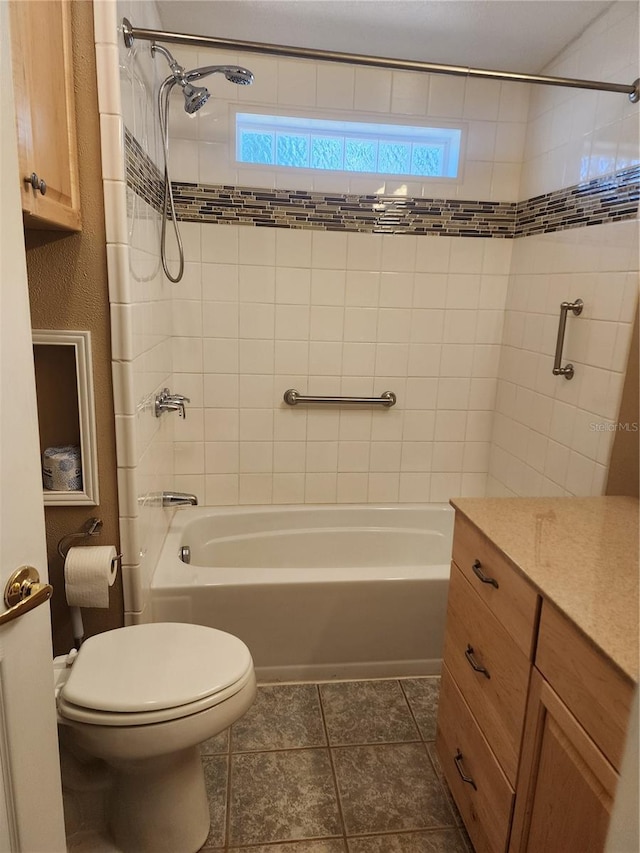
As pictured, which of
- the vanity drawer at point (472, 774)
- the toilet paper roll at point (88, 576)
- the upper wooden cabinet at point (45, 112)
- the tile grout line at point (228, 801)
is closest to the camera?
the upper wooden cabinet at point (45, 112)

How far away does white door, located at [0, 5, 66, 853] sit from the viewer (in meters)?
0.76

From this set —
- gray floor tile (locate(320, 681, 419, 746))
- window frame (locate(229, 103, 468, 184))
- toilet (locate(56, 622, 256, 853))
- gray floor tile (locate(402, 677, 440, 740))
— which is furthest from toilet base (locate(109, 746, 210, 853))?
window frame (locate(229, 103, 468, 184))

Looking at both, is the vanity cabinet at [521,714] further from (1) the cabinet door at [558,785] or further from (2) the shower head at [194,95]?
(2) the shower head at [194,95]

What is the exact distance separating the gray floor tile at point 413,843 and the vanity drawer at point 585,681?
2.42 feet

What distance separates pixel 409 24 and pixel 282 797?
260 cm

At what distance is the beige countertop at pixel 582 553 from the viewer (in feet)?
2.95

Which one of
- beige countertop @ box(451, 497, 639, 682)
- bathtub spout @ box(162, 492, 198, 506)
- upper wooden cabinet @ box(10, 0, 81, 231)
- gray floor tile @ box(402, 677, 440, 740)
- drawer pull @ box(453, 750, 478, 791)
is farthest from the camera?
bathtub spout @ box(162, 492, 198, 506)

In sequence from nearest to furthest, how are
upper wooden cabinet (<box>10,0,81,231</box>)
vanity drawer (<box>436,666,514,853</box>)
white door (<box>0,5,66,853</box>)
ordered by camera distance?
1. white door (<box>0,5,66,853</box>)
2. upper wooden cabinet (<box>10,0,81,231</box>)
3. vanity drawer (<box>436,666,514,853</box>)

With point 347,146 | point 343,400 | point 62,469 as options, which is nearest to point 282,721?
point 62,469

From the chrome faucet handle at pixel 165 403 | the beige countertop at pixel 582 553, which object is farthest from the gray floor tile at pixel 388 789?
the chrome faucet handle at pixel 165 403

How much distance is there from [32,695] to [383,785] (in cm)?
113

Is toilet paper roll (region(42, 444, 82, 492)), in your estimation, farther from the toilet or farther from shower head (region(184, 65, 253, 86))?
shower head (region(184, 65, 253, 86))

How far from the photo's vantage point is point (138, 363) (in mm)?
1612

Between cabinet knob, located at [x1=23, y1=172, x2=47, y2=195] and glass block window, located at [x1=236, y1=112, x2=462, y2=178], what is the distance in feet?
4.42
